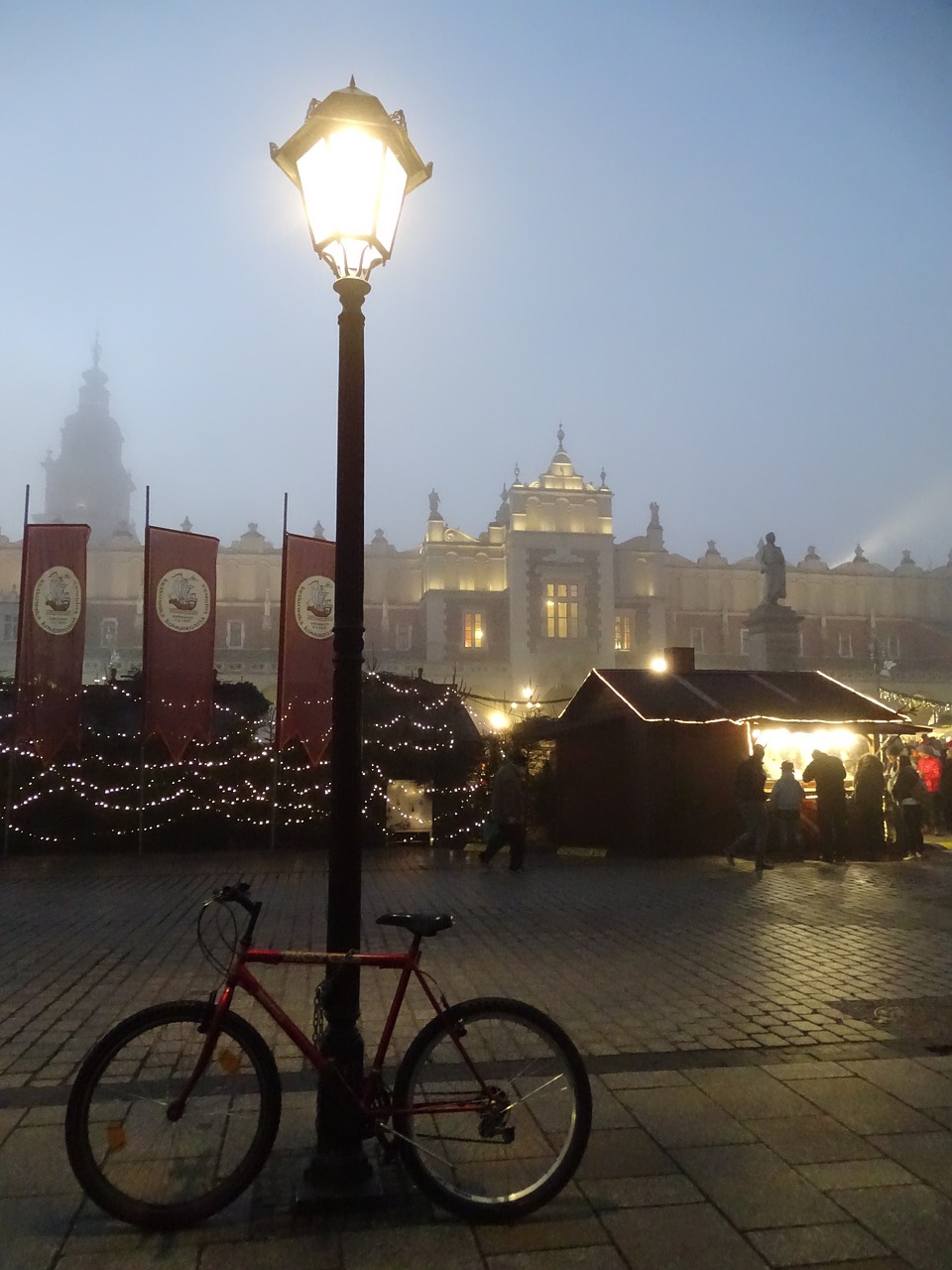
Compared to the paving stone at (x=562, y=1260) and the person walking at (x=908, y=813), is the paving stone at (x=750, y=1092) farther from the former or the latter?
the person walking at (x=908, y=813)

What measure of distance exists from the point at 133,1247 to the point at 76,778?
1338 centimetres

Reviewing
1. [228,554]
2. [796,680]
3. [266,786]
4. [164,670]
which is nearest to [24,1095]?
[164,670]

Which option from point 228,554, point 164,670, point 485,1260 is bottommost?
point 485,1260

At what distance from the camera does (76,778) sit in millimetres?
15461

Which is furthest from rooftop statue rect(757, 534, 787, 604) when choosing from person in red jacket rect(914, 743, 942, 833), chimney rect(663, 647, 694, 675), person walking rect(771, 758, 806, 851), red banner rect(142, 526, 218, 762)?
red banner rect(142, 526, 218, 762)

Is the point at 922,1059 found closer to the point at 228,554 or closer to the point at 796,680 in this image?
the point at 796,680

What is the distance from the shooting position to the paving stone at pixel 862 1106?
408cm

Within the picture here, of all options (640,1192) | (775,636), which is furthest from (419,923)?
(775,636)

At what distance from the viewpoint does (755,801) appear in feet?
41.5

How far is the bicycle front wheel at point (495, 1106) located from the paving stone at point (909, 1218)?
3.15 feet

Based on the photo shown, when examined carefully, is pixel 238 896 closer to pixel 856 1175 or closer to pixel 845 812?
pixel 856 1175

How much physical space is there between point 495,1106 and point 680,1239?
28.0 inches

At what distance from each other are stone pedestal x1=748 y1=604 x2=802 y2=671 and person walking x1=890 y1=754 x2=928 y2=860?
8510mm

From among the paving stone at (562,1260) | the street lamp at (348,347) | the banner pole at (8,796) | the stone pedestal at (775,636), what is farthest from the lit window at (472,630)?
the paving stone at (562,1260)
